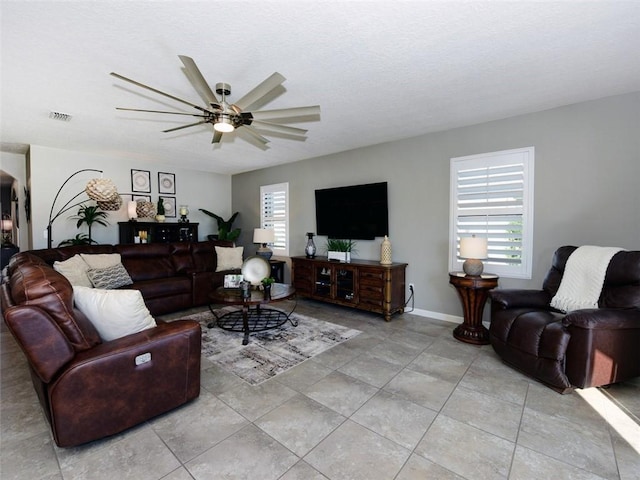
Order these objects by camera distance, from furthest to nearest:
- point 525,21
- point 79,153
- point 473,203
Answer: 1. point 79,153
2. point 473,203
3. point 525,21

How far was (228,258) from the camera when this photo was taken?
531 centimetres

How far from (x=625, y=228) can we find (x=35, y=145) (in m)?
7.69

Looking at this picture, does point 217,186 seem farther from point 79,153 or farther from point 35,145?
point 35,145

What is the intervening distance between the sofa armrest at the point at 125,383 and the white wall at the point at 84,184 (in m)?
4.40

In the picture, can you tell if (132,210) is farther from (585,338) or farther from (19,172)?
(585,338)

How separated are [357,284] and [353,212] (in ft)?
3.97


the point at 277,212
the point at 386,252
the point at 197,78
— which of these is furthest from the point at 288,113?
the point at 277,212

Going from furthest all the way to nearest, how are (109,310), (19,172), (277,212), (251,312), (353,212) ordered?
(277,212)
(19,172)
(353,212)
(251,312)
(109,310)

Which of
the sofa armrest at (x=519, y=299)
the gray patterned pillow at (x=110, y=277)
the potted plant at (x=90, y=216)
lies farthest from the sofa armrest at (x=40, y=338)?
the potted plant at (x=90, y=216)

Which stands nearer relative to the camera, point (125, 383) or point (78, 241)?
point (125, 383)

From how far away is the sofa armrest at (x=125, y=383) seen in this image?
1.62m

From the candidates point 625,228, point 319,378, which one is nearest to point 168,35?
point 319,378

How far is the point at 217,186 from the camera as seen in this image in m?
7.01

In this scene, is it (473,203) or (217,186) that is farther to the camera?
(217,186)
